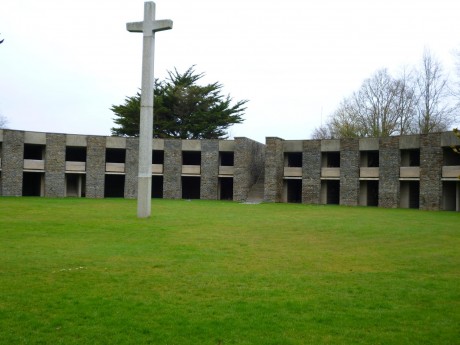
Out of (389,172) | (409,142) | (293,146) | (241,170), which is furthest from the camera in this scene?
(241,170)

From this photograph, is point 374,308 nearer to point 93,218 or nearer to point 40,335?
point 40,335

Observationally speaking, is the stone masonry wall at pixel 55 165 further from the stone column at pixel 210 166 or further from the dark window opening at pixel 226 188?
the dark window opening at pixel 226 188

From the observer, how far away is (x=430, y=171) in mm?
35156

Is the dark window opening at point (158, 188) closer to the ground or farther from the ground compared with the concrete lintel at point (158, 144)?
closer to the ground

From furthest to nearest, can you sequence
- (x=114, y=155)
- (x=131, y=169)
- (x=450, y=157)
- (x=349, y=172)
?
(x=114, y=155), (x=131, y=169), (x=349, y=172), (x=450, y=157)

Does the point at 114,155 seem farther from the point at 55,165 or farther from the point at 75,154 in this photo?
the point at 55,165

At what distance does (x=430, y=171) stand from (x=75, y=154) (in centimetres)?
3088

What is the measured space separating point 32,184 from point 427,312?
44060 millimetres

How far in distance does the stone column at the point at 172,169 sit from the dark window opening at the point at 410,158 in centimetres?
1858

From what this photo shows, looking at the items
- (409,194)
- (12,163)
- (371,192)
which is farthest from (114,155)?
(409,194)

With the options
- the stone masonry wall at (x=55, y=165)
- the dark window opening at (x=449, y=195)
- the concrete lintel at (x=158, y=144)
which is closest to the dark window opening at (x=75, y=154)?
the stone masonry wall at (x=55, y=165)

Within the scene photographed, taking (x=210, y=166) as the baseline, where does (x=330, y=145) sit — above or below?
above

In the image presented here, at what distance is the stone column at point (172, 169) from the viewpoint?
4447cm

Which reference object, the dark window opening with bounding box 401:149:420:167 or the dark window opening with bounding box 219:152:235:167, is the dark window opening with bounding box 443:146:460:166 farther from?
the dark window opening with bounding box 219:152:235:167
